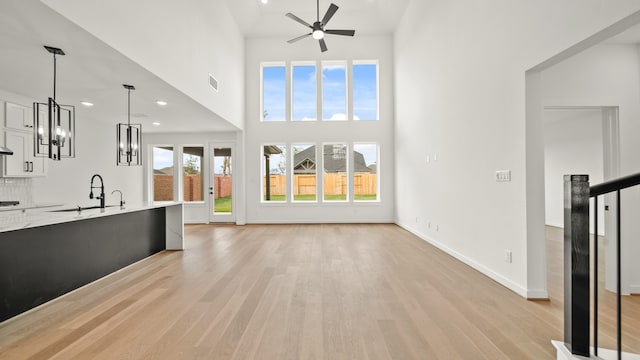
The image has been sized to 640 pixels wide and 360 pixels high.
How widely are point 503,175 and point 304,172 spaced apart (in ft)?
19.1

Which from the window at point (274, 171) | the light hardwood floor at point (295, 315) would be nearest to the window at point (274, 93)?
the window at point (274, 171)

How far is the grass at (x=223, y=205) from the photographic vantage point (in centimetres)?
853

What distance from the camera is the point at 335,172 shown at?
8.62 metres

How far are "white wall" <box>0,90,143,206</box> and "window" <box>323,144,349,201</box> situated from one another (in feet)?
16.9

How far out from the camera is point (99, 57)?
3258 mm

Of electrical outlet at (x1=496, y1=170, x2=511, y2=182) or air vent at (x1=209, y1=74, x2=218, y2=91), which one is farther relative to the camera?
air vent at (x1=209, y1=74, x2=218, y2=91)

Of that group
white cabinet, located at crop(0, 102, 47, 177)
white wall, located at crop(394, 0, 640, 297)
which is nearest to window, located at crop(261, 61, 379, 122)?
white wall, located at crop(394, 0, 640, 297)

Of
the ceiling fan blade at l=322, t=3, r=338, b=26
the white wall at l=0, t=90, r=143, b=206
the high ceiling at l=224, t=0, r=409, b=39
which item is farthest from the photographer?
the high ceiling at l=224, t=0, r=409, b=39

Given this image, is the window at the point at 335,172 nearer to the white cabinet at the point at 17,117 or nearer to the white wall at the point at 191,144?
the white wall at the point at 191,144

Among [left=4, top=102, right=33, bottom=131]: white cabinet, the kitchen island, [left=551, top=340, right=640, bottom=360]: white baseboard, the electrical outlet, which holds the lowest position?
[left=551, top=340, right=640, bottom=360]: white baseboard

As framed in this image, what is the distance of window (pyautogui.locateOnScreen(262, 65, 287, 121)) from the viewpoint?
28.2ft

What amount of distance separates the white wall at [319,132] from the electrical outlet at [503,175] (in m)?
4.86

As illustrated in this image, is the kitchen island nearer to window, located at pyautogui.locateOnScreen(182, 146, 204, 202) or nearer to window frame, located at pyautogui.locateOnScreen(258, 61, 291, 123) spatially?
window, located at pyautogui.locateOnScreen(182, 146, 204, 202)

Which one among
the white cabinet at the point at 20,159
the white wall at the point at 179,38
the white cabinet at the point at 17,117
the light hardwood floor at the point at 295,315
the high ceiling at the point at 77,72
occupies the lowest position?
the light hardwood floor at the point at 295,315
